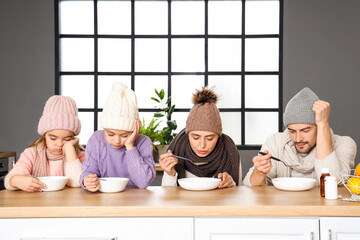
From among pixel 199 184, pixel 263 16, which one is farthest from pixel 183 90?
pixel 199 184

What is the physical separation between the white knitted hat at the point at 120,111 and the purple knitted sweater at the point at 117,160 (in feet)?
0.45

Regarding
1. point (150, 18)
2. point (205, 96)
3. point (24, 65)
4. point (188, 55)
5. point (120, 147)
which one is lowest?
point (120, 147)

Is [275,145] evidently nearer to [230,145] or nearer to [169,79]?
[230,145]

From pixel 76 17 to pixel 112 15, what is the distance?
44 centimetres

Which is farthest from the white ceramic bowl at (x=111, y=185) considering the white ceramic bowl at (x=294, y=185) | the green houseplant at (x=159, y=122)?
the green houseplant at (x=159, y=122)

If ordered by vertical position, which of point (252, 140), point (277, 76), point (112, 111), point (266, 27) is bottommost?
point (252, 140)

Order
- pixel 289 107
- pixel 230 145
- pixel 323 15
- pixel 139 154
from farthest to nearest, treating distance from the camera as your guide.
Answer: pixel 323 15, pixel 230 145, pixel 289 107, pixel 139 154

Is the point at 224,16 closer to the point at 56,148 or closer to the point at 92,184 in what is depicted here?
the point at 56,148

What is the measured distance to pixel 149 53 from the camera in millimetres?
4910
